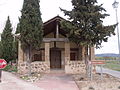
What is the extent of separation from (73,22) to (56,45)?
8.44 metres

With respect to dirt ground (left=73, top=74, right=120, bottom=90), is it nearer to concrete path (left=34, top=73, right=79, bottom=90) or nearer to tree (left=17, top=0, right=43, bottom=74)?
concrete path (left=34, top=73, right=79, bottom=90)

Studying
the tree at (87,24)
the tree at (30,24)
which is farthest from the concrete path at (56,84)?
the tree at (30,24)

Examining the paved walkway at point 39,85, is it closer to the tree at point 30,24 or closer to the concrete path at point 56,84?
the concrete path at point 56,84

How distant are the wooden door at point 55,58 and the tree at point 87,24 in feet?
28.6

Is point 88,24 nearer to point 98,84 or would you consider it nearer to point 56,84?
point 98,84

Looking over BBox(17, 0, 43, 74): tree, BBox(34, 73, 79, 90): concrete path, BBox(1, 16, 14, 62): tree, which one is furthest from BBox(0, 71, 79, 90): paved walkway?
BBox(1, 16, 14, 62): tree

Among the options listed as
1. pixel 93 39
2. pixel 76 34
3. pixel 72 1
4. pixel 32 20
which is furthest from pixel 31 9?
pixel 93 39

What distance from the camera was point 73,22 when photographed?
12266 millimetres

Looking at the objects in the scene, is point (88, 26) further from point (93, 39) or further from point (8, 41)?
point (8, 41)

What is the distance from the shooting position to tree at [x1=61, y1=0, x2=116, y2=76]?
1155 centimetres

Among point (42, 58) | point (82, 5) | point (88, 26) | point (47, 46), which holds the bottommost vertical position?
point (42, 58)

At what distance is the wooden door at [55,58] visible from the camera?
20.6 m

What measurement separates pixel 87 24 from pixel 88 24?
7 cm

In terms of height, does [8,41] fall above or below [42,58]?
above
